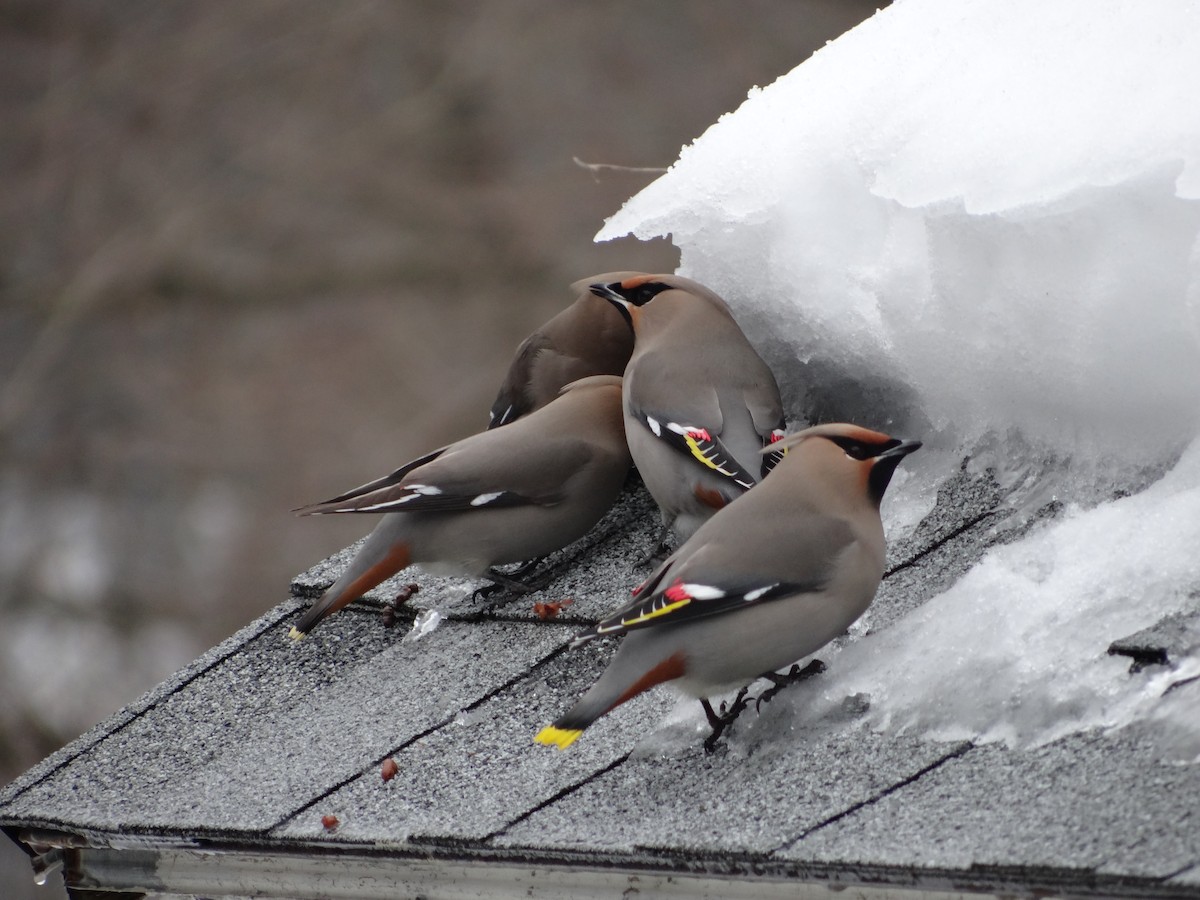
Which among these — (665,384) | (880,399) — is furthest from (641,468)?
(880,399)

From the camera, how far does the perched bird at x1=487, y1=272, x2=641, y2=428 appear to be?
489 cm

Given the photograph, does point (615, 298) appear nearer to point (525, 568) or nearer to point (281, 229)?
point (525, 568)

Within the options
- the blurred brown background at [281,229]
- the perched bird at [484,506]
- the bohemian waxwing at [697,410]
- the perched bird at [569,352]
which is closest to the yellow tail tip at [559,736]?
the bohemian waxwing at [697,410]

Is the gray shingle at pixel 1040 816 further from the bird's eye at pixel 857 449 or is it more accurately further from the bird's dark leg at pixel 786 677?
the bird's eye at pixel 857 449

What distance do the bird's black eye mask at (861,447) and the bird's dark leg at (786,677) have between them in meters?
0.40

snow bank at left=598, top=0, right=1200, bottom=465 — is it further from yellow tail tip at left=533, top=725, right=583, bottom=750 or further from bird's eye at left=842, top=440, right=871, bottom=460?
yellow tail tip at left=533, top=725, right=583, bottom=750

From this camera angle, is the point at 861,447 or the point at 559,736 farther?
the point at 861,447

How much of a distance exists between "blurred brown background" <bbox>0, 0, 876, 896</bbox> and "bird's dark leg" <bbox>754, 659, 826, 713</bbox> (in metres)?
11.5

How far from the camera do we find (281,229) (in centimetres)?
1744

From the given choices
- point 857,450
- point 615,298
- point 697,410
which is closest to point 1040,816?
point 857,450

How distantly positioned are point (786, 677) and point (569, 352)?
203cm

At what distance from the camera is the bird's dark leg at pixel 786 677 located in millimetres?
2986

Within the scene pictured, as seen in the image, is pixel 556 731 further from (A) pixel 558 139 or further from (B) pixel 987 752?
(A) pixel 558 139

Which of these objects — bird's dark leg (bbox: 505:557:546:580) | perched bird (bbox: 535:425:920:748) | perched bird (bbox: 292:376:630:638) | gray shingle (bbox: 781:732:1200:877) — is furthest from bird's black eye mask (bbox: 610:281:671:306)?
gray shingle (bbox: 781:732:1200:877)
